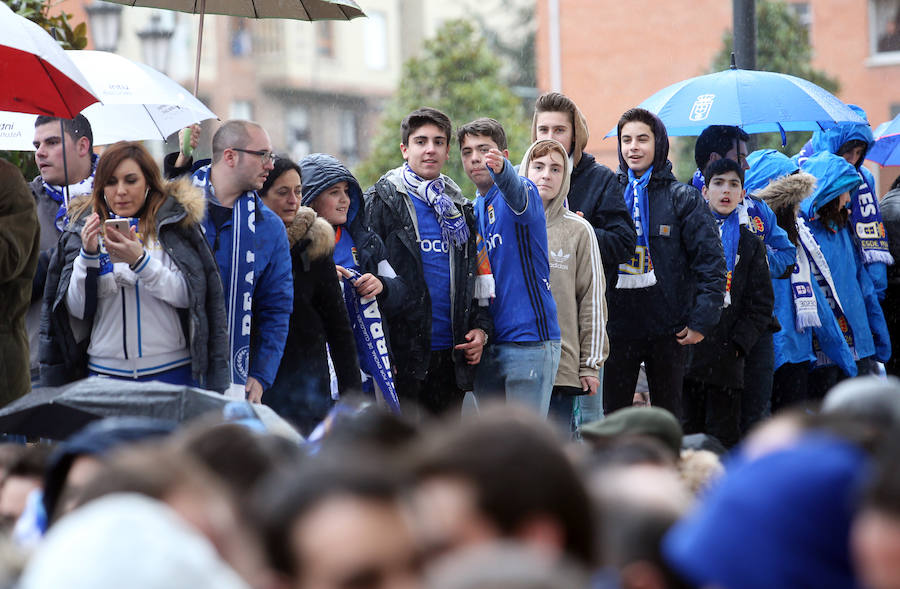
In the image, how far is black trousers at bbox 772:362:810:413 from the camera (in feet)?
30.6

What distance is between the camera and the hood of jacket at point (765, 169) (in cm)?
959

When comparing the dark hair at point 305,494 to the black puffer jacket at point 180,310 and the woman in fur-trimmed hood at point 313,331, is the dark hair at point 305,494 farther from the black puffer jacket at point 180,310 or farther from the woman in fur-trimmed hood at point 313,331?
the woman in fur-trimmed hood at point 313,331

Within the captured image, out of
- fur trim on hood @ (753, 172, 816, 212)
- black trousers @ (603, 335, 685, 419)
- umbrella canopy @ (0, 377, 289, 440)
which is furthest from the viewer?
fur trim on hood @ (753, 172, 816, 212)

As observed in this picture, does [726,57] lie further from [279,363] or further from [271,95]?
[271,95]

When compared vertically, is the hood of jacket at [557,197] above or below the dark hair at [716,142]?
below

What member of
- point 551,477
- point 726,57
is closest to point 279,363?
point 551,477

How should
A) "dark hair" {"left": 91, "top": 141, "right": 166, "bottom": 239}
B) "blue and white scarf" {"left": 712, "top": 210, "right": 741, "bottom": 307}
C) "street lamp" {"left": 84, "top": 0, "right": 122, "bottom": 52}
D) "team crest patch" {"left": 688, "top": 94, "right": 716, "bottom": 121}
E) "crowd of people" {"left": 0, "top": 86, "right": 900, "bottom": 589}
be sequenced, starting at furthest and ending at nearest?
"street lamp" {"left": 84, "top": 0, "right": 122, "bottom": 52} < "team crest patch" {"left": 688, "top": 94, "right": 716, "bottom": 121} < "blue and white scarf" {"left": 712, "top": 210, "right": 741, "bottom": 307} < "dark hair" {"left": 91, "top": 141, "right": 166, "bottom": 239} < "crowd of people" {"left": 0, "top": 86, "right": 900, "bottom": 589}

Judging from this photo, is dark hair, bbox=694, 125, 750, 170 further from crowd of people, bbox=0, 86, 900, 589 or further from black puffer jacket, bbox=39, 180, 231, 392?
black puffer jacket, bbox=39, 180, 231, 392

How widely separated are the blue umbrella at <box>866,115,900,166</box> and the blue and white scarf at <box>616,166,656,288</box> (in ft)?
12.4

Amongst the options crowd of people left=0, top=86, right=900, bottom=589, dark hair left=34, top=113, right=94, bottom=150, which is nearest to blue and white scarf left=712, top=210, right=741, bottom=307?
crowd of people left=0, top=86, right=900, bottom=589

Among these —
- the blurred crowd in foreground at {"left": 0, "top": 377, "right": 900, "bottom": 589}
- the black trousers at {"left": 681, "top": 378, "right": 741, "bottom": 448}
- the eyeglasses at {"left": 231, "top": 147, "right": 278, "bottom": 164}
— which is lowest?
the black trousers at {"left": 681, "top": 378, "right": 741, "bottom": 448}

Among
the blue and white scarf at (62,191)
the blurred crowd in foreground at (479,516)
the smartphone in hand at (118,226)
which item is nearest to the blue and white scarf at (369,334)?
the blue and white scarf at (62,191)

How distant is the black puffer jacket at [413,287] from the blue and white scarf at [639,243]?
3.72 feet

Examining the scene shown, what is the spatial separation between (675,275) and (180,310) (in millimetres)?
3199
